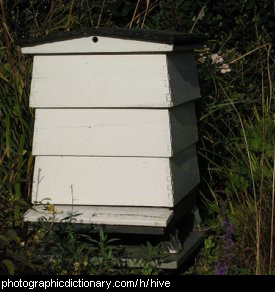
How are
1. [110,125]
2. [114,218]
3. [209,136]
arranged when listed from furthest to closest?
[209,136]
[110,125]
[114,218]

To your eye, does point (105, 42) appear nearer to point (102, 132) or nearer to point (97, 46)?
point (97, 46)

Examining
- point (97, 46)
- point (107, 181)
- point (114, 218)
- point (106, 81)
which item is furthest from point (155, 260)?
point (97, 46)

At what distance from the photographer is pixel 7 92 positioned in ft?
15.4

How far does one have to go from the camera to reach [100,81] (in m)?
3.99

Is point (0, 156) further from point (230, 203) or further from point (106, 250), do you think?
point (230, 203)

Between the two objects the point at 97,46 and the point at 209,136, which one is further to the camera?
the point at 209,136

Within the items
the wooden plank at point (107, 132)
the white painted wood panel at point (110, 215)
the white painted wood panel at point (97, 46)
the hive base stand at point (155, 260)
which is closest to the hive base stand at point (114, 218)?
the white painted wood panel at point (110, 215)

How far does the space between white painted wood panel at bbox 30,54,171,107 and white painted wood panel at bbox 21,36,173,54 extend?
1.7 inches

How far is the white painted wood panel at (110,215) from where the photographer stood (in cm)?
385

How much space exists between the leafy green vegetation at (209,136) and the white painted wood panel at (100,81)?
401 mm

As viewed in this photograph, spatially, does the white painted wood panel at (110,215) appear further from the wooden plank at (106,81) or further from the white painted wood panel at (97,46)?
the white painted wood panel at (97,46)

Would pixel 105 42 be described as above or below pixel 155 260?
above

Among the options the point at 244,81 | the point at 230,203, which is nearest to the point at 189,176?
the point at 230,203

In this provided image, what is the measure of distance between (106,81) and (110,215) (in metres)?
0.67
